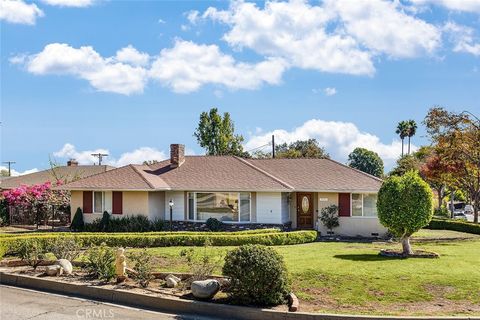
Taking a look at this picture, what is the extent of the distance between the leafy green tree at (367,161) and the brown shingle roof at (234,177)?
5856 centimetres

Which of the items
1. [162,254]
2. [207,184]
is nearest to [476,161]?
[207,184]

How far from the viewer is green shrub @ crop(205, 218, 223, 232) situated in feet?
92.9

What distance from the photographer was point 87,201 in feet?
98.9

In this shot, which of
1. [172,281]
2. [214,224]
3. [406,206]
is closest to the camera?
[172,281]

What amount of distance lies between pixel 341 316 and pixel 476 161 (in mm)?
29588

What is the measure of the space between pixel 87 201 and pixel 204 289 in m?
19.4

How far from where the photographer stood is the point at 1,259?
17656 mm

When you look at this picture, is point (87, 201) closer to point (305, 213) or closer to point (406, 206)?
point (305, 213)

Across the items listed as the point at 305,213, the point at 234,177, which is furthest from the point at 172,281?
the point at 305,213

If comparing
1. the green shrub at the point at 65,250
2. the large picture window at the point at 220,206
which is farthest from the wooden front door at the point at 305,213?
the green shrub at the point at 65,250

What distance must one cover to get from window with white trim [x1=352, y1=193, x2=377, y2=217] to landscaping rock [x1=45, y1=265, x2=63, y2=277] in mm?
17880

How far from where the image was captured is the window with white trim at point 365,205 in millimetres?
28516

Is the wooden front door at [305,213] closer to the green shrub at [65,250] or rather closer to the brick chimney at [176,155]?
the brick chimney at [176,155]

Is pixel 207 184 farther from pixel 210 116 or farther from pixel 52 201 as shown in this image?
pixel 210 116
